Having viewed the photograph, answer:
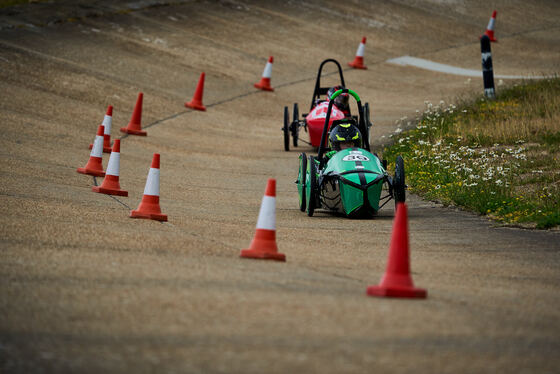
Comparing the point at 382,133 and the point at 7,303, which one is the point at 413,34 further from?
the point at 7,303

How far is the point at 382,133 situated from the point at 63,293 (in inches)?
582

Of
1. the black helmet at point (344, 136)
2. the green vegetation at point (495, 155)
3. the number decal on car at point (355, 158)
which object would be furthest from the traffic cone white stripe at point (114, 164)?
the green vegetation at point (495, 155)

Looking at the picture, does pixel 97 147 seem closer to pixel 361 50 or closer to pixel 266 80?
pixel 266 80

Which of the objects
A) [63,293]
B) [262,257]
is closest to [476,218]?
[262,257]

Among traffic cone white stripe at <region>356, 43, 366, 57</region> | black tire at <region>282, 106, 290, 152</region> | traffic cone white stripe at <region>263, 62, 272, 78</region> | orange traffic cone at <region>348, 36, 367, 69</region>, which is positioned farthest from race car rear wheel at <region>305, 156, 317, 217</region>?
traffic cone white stripe at <region>356, 43, 366, 57</region>

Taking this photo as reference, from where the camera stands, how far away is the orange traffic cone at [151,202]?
32.4ft

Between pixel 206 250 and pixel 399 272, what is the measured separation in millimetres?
2296

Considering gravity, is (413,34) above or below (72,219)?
above

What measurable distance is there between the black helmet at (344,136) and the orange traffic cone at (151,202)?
296 cm

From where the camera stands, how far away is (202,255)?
7.73 meters

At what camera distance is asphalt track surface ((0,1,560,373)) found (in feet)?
15.8

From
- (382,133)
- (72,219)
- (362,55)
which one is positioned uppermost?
(362,55)

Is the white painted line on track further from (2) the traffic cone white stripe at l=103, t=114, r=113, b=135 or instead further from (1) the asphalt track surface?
(2) the traffic cone white stripe at l=103, t=114, r=113, b=135

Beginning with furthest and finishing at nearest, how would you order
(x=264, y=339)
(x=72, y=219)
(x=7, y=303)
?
→ (x=72, y=219) < (x=7, y=303) < (x=264, y=339)
